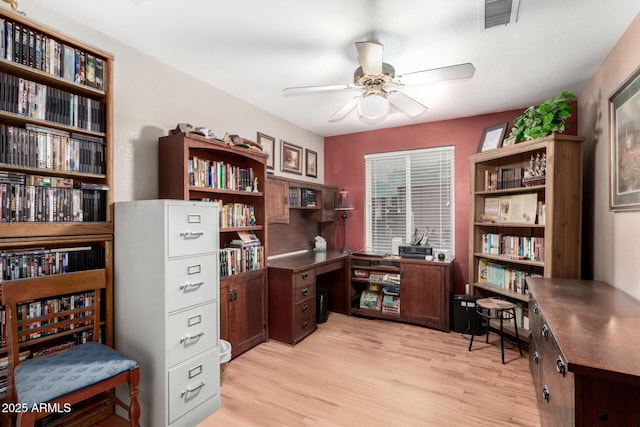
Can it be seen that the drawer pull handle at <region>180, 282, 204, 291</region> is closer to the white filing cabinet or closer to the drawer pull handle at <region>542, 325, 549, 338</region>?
the white filing cabinet

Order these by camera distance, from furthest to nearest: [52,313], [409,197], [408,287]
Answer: [409,197]
[408,287]
[52,313]

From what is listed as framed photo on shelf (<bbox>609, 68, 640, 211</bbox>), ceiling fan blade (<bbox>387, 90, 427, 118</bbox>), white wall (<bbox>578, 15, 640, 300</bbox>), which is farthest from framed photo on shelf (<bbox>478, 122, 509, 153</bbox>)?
ceiling fan blade (<bbox>387, 90, 427, 118</bbox>)

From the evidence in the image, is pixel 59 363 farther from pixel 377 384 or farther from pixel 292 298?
pixel 377 384

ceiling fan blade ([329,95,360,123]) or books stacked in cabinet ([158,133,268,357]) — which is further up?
ceiling fan blade ([329,95,360,123])

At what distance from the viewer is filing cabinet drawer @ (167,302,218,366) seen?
1.82 meters

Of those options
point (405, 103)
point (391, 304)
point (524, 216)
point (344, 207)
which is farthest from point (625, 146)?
point (344, 207)

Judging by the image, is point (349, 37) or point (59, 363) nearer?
point (59, 363)

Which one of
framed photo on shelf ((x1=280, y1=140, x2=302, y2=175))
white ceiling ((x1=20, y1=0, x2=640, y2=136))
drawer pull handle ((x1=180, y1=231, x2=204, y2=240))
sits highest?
white ceiling ((x1=20, y1=0, x2=640, y2=136))

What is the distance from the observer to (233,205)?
289cm

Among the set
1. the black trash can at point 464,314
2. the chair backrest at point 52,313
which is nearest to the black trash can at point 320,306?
the black trash can at point 464,314

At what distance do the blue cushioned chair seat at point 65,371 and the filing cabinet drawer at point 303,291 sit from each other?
1.60m

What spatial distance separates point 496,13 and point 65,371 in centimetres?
298

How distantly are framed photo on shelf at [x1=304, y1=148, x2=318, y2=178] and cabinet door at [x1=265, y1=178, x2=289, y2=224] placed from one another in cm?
88

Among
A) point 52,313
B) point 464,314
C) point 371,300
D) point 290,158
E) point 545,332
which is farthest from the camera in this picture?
point 290,158
